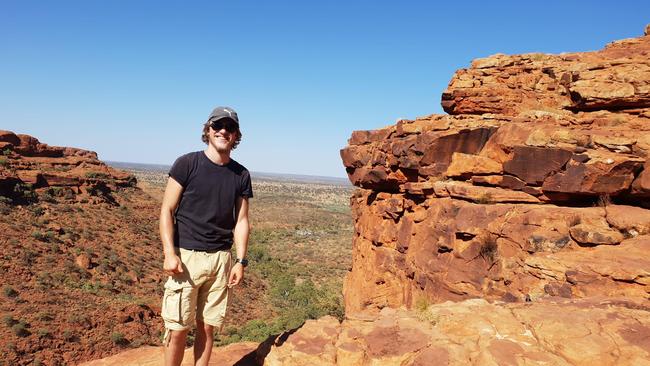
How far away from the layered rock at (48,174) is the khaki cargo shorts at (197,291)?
34.4 meters

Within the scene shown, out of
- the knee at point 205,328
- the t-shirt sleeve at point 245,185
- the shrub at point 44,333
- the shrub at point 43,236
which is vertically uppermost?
the t-shirt sleeve at point 245,185

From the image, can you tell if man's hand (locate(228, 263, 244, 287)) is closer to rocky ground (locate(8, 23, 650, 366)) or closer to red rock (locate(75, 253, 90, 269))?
rocky ground (locate(8, 23, 650, 366))

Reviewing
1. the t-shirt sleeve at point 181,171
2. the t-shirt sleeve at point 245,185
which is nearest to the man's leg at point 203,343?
the t-shirt sleeve at point 245,185

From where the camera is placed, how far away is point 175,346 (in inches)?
161

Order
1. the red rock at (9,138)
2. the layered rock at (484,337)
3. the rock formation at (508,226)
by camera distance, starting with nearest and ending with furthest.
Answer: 1. the layered rock at (484,337)
2. the rock formation at (508,226)
3. the red rock at (9,138)

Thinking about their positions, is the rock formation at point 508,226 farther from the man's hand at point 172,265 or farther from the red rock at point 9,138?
the red rock at point 9,138

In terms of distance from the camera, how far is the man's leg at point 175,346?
4.04m

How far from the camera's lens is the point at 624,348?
3.94 meters

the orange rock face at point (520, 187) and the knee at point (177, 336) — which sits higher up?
the orange rock face at point (520, 187)

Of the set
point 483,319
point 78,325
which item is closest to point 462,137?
point 483,319

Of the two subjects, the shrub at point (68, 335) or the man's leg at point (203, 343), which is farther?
the shrub at point (68, 335)

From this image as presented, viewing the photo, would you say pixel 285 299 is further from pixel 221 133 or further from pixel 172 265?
pixel 221 133

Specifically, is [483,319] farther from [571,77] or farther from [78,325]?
[78,325]

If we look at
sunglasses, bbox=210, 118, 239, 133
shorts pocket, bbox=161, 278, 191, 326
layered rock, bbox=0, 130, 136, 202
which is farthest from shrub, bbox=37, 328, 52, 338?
layered rock, bbox=0, 130, 136, 202
